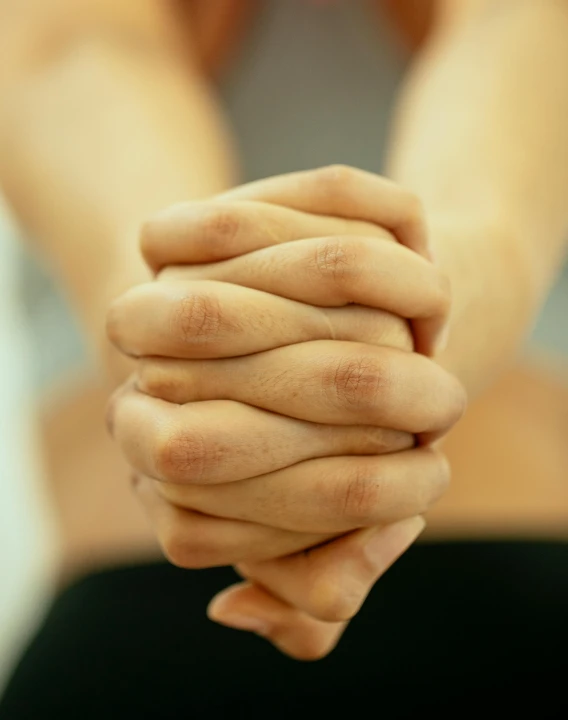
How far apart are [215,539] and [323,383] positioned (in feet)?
0.30

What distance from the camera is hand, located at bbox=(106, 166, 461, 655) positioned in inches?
12.5

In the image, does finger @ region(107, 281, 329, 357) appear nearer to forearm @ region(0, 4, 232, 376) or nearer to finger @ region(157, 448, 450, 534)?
finger @ region(157, 448, 450, 534)

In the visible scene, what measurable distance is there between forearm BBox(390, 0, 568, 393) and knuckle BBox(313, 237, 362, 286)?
0.10 meters

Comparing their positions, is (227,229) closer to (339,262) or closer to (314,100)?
(339,262)

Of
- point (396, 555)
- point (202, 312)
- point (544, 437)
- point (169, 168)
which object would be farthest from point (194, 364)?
point (544, 437)

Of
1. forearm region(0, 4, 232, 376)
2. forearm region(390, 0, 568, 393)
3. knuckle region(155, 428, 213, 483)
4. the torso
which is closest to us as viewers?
knuckle region(155, 428, 213, 483)

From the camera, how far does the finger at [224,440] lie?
→ 31 centimetres

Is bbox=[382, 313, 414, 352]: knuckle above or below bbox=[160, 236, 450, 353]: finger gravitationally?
below

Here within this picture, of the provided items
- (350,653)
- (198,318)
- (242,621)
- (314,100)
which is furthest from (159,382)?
(314,100)

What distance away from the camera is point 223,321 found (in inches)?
12.4

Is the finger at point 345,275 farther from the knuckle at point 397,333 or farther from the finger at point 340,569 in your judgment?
the finger at point 340,569

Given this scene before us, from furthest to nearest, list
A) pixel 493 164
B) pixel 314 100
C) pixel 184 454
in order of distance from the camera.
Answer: pixel 314 100 < pixel 493 164 < pixel 184 454

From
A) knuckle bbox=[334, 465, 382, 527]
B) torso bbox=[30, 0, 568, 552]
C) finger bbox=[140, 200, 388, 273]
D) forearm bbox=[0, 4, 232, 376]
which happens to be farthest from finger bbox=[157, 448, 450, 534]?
torso bbox=[30, 0, 568, 552]

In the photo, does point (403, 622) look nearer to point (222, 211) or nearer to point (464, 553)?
point (464, 553)
